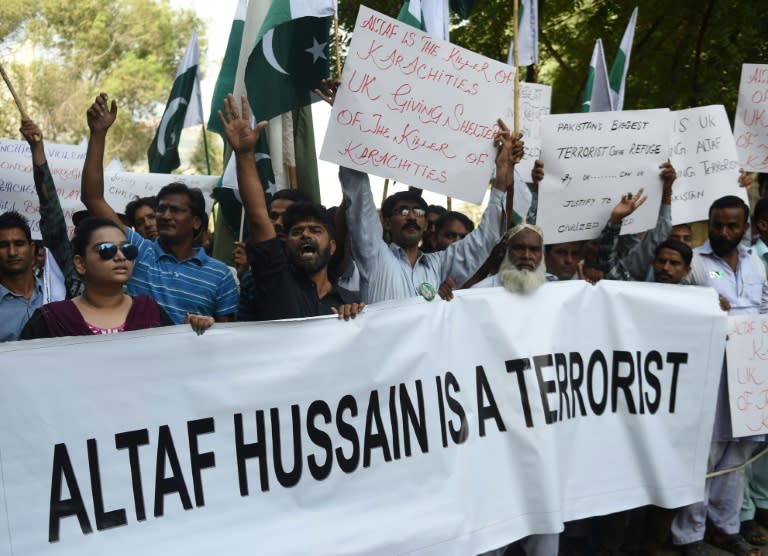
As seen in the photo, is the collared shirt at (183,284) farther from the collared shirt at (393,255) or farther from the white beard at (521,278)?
the white beard at (521,278)

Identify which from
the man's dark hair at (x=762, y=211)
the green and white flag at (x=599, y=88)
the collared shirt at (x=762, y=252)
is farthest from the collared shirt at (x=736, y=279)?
the green and white flag at (x=599, y=88)

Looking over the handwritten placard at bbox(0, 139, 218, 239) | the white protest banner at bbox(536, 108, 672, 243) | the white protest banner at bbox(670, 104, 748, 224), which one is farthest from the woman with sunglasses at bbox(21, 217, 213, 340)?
the white protest banner at bbox(670, 104, 748, 224)

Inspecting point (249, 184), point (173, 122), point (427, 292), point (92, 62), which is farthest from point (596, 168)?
point (92, 62)

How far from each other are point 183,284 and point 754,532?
3551 mm

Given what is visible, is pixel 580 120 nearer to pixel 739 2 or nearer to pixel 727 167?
pixel 727 167

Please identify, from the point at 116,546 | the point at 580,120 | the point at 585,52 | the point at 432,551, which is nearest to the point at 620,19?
the point at 585,52

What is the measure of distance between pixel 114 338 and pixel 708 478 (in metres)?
3.52

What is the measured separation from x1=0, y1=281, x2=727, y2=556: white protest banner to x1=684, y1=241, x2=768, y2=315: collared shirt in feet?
1.62

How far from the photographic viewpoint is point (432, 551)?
4148mm

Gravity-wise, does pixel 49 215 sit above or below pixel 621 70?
below

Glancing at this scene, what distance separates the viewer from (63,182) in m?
6.68

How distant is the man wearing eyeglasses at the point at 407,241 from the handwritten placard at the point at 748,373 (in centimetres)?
147

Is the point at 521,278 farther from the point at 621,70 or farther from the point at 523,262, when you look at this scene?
the point at 621,70

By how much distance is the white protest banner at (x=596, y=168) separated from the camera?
522cm
